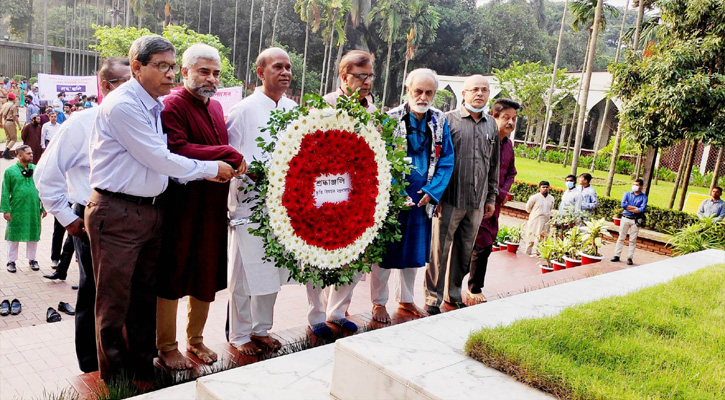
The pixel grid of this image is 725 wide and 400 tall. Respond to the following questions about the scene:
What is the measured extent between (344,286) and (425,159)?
3.83 ft

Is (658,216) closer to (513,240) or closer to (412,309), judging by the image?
(513,240)

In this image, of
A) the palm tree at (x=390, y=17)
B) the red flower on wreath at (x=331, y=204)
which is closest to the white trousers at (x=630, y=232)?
the red flower on wreath at (x=331, y=204)

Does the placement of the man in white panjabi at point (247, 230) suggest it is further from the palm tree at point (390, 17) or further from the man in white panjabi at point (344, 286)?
the palm tree at point (390, 17)

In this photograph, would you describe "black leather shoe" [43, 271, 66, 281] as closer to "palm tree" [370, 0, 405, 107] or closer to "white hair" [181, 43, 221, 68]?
"white hair" [181, 43, 221, 68]

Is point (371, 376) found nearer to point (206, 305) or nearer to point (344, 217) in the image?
point (344, 217)

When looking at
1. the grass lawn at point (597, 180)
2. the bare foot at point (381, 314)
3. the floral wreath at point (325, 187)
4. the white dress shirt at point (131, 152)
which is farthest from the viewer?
the grass lawn at point (597, 180)

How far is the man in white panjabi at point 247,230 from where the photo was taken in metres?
3.56

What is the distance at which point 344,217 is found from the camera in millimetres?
3465

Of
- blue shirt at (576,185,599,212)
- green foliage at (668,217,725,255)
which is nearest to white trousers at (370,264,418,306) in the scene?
blue shirt at (576,185,599,212)

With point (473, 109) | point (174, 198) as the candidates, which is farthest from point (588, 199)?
point (174, 198)

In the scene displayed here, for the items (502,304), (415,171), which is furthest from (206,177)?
(502,304)

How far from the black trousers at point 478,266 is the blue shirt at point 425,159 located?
1.39m

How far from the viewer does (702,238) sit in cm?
989

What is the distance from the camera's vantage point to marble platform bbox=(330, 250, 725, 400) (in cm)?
244
